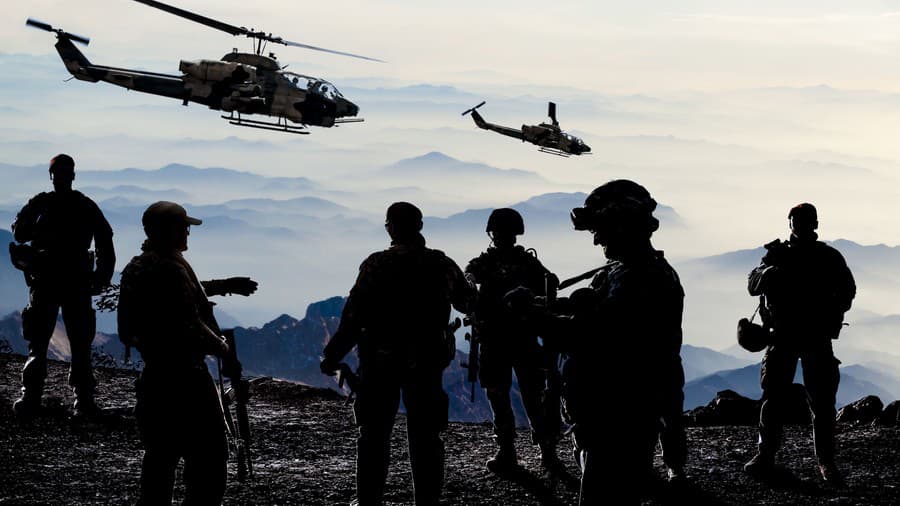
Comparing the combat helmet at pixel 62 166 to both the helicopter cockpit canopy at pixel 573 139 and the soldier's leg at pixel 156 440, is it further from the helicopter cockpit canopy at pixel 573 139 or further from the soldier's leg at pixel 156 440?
the helicopter cockpit canopy at pixel 573 139

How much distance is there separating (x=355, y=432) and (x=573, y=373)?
7331mm

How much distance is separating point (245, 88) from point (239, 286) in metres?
29.9

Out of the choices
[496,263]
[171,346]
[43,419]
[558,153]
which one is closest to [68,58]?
[558,153]

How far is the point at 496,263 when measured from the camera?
10.1m

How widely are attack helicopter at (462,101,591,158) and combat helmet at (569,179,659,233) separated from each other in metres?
48.0

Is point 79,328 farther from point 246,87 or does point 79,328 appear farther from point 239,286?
point 246,87

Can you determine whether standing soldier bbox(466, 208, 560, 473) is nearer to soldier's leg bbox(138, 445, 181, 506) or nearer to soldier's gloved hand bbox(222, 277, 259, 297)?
soldier's gloved hand bbox(222, 277, 259, 297)

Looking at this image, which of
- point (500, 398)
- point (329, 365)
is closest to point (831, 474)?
point (500, 398)

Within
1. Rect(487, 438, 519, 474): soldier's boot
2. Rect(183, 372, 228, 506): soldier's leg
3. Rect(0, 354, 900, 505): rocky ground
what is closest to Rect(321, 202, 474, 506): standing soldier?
Rect(0, 354, 900, 505): rocky ground

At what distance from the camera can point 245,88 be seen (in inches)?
1422

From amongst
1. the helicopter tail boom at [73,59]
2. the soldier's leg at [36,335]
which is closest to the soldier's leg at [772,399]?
the soldier's leg at [36,335]

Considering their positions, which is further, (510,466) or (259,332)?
(259,332)

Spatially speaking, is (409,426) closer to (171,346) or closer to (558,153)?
(171,346)

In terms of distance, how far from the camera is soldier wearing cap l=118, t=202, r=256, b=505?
20.6 feet
